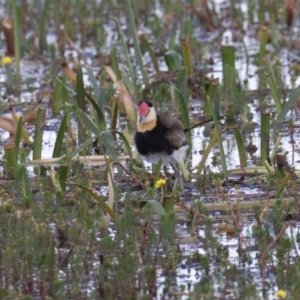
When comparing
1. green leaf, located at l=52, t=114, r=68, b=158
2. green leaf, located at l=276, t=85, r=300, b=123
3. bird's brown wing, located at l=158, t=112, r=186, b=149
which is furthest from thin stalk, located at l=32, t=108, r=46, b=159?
green leaf, located at l=276, t=85, r=300, b=123

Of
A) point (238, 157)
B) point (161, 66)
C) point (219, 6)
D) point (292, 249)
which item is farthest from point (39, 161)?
point (219, 6)

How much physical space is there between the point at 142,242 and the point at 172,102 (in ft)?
10.9

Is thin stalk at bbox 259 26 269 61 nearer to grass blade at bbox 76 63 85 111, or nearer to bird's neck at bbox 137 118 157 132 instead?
grass blade at bbox 76 63 85 111

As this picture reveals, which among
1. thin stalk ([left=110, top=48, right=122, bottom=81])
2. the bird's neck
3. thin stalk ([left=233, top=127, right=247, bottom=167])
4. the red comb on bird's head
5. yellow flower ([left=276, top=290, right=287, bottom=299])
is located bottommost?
yellow flower ([left=276, top=290, right=287, bottom=299])

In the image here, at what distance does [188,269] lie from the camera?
4863 millimetres

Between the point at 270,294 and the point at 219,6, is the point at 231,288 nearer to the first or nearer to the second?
the point at 270,294

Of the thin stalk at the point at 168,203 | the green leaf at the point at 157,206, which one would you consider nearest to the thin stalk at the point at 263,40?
the thin stalk at the point at 168,203

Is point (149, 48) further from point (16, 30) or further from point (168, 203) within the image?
point (168, 203)

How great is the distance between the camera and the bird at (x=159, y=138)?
6219 mm

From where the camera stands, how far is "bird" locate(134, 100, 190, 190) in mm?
6219

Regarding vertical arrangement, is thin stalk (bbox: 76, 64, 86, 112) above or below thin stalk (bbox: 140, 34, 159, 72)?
below

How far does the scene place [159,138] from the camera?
246 inches

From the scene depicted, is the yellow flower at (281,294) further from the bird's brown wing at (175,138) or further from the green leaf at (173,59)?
the green leaf at (173,59)

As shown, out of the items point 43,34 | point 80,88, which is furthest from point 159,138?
point 43,34
